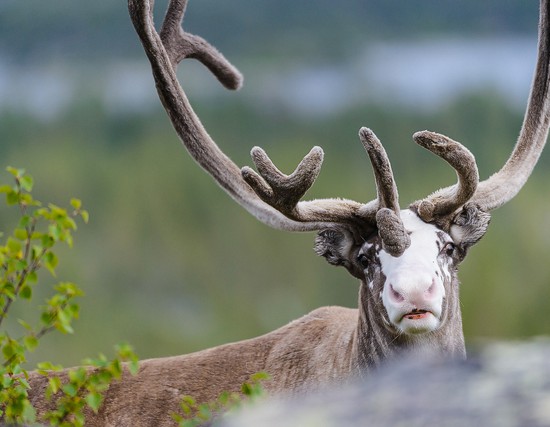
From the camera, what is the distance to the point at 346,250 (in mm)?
8039

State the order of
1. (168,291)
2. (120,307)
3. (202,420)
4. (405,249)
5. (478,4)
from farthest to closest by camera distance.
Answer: (478,4) < (168,291) < (120,307) < (405,249) < (202,420)

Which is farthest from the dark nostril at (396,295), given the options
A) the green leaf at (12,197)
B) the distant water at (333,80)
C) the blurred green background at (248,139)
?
the distant water at (333,80)

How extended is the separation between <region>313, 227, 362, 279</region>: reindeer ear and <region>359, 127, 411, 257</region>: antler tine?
0.80 ft

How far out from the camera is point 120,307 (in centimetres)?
3634

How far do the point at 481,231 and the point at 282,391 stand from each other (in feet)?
4.72

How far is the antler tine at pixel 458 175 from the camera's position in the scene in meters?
7.59

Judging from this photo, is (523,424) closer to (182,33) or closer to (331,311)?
(331,311)

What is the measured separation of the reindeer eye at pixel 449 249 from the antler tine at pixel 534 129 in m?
0.74

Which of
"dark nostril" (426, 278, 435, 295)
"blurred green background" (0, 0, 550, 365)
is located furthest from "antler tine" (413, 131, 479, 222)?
"blurred green background" (0, 0, 550, 365)

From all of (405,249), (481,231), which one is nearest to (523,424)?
(405,249)

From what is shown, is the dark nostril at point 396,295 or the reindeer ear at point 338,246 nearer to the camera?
the dark nostril at point 396,295

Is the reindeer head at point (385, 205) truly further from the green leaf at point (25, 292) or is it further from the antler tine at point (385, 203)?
the green leaf at point (25, 292)

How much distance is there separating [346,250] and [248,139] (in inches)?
1447

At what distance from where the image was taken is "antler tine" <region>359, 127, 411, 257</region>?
740 cm
